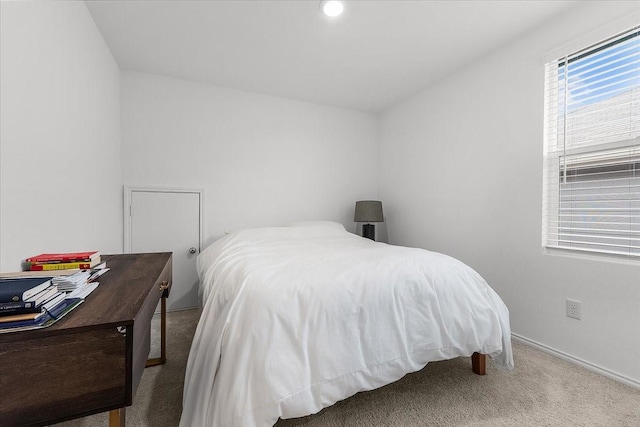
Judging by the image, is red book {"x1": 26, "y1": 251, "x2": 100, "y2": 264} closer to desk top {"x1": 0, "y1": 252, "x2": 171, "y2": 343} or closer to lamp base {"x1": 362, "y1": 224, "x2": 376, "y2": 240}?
desk top {"x1": 0, "y1": 252, "x2": 171, "y2": 343}

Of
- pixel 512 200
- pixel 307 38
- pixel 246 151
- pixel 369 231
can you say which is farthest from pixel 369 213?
pixel 307 38

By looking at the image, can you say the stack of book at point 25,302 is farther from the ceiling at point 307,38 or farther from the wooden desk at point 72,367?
the ceiling at point 307,38

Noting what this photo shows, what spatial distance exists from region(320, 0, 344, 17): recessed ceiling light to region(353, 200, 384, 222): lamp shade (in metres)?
1.99

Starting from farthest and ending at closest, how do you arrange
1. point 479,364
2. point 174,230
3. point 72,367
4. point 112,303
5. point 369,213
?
point 369,213 → point 174,230 → point 479,364 → point 112,303 → point 72,367

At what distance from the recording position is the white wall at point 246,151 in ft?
8.96

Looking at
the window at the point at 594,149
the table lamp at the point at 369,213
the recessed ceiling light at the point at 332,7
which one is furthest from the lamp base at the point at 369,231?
the recessed ceiling light at the point at 332,7

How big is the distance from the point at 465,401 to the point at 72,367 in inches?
66.1

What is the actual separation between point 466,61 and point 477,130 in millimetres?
646

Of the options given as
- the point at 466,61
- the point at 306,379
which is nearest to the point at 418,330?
the point at 306,379

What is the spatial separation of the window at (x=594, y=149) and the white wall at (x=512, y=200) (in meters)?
0.10

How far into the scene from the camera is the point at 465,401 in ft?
4.74

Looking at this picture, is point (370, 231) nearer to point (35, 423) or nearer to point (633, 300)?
point (633, 300)

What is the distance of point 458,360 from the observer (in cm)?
186

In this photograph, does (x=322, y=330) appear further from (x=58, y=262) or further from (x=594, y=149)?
(x=594, y=149)
